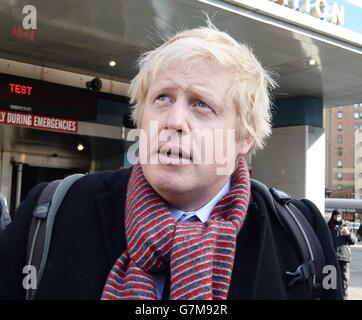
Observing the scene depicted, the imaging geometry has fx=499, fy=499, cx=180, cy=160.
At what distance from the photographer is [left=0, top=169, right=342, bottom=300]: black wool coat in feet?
4.74

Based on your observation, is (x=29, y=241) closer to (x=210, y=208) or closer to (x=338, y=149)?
(x=210, y=208)

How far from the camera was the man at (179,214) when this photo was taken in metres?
1.40

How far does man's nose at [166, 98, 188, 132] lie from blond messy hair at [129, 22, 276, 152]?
5.2 inches

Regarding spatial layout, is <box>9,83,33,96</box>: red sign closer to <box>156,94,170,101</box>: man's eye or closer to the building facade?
<box>156,94,170,101</box>: man's eye

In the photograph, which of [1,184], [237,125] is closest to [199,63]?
[237,125]

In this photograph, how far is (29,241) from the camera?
1.48 metres

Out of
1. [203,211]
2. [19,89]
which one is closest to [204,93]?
[203,211]

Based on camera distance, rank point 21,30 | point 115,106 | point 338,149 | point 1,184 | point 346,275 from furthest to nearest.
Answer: point 338,149
point 1,184
point 115,106
point 21,30
point 346,275

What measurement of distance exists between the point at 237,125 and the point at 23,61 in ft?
28.3

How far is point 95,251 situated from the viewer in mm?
1484

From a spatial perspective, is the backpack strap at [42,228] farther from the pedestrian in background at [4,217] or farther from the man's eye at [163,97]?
the pedestrian in background at [4,217]

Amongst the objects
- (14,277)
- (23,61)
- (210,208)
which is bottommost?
(14,277)

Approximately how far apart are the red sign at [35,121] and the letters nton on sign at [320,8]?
4.41 metres

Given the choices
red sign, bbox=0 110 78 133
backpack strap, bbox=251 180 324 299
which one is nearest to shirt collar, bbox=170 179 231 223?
backpack strap, bbox=251 180 324 299
